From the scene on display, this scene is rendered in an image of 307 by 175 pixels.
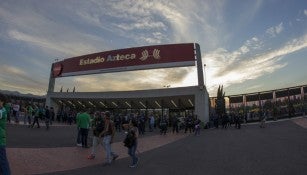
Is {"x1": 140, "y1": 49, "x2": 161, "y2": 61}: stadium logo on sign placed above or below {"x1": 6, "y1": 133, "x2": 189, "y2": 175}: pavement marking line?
above

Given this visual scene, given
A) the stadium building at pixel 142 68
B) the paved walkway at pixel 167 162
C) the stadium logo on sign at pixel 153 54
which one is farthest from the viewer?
the stadium logo on sign at pixel 153 54

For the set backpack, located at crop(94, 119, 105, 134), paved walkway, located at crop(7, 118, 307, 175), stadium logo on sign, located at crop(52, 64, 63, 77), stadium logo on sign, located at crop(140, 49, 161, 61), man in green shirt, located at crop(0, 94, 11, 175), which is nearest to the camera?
man in green shirt, located at crop(0, 94, 11, 175)

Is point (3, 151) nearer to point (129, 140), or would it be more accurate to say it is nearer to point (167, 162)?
point (129, 140)

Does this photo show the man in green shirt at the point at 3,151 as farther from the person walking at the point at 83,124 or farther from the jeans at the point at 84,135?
the jeans at the point at 84,135

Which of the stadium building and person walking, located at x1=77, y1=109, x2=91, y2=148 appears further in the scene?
the stadium building

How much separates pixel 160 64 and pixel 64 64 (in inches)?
587

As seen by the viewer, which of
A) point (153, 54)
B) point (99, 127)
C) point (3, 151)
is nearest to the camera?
point (3, 151)

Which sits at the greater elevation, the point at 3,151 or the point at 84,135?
the point at 84,135

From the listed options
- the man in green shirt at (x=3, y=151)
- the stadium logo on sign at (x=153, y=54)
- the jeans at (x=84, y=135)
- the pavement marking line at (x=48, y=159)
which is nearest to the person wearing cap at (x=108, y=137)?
the pavement marking line at (x=48, y=159)

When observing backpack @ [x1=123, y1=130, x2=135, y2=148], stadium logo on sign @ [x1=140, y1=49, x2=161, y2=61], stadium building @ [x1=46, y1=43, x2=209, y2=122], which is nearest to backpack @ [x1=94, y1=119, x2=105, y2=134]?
backpack @ [x1=123, y1=130, x2=135, y2=148]

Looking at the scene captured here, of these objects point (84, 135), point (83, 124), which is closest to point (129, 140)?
point (83, 124)

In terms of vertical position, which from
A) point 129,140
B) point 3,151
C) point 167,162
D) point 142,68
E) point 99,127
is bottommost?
point 167,162

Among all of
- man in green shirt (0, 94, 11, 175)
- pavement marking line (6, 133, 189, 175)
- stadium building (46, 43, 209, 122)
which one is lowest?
pavement marking line (6, 133, 189, 175)

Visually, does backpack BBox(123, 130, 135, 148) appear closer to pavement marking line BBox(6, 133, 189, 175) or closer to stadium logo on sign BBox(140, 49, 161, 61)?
pavement marking line BBox(6, 133, 189, 175)
